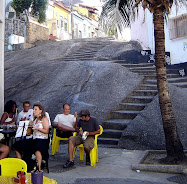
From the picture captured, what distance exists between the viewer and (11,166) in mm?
3518

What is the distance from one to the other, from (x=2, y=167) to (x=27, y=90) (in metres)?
8.81

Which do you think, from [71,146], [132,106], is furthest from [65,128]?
[132,106]

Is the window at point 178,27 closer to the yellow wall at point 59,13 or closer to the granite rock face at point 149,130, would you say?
the granite rock face at point 149,130

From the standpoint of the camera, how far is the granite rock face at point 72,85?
32.7 ft

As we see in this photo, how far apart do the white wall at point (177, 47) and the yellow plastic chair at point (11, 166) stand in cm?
1099

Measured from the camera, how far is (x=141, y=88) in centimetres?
1070

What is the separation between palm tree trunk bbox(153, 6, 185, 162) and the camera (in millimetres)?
6242

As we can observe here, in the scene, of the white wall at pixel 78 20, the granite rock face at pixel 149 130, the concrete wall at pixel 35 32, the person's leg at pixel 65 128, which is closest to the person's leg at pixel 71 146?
the person's leg at pixel 65 128

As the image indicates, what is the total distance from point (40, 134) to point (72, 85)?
555 centimetres

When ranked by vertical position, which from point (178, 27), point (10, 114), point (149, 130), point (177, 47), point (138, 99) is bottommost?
point (149, 130)

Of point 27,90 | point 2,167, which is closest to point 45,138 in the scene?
point 2,167

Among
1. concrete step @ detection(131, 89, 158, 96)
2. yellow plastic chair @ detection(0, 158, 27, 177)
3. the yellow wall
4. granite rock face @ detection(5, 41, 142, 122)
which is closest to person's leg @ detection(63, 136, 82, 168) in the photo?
granite rock face @ detection(5, 41, 142, 122)

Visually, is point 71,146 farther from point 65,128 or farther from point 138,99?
point 138,99

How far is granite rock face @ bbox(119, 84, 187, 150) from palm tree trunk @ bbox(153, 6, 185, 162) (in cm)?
146
